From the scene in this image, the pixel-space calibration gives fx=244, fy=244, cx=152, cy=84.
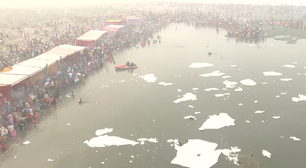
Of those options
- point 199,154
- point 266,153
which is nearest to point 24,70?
point 199,154

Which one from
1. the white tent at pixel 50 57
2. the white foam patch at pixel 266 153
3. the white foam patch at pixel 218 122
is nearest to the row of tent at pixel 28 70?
the white tent at pixel 50 57

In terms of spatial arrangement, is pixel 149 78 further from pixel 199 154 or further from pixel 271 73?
pixel 271 73

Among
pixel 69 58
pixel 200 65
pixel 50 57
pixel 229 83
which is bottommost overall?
pixel 229 83

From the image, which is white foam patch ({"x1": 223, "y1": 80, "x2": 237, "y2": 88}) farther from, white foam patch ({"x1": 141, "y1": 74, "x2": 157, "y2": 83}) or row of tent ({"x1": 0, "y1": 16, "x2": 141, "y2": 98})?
row of tent ({"x1": 0, "y1": 16, "x2": 141, "y2": 98})

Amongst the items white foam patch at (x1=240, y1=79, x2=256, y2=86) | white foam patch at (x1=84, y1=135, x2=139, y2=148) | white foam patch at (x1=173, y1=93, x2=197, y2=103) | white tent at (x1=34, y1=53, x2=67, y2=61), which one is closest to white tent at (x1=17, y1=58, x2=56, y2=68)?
white tent at (x1=34, y1=53, x2=67, y2=61)

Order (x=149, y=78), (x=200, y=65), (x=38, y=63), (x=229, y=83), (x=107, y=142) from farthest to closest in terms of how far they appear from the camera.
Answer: (x=200, y=65), (x=149, y=78), (x=229, y=83), (x=38, y=63), (x=107, y=142)

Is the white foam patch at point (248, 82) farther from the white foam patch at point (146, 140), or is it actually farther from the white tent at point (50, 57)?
the white tent at point (50, 57)

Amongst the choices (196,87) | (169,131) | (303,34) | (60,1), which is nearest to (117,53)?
(196,87)
